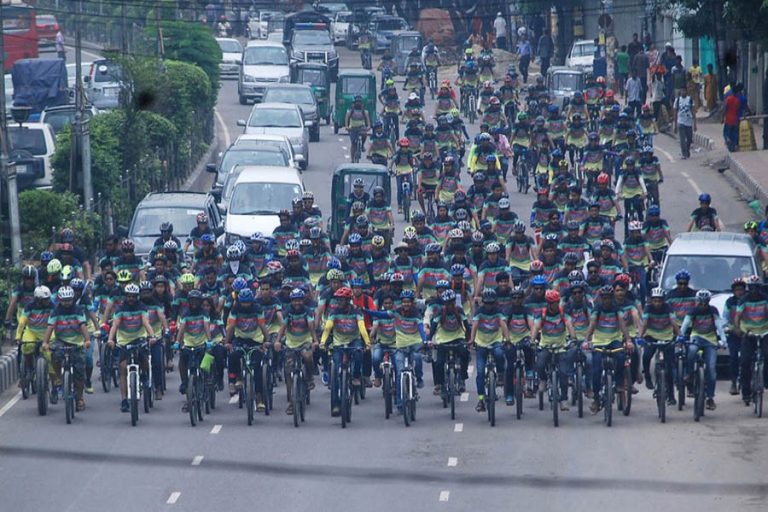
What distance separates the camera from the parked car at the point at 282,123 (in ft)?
141

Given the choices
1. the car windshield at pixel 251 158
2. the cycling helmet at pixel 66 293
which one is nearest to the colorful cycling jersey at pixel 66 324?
the cycling helmet at pixel 66 293

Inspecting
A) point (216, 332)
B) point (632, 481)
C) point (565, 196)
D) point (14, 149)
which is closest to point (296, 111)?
point (14, 149)

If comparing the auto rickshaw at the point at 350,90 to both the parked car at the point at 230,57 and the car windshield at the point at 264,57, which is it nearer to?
the car windshield at the point at 264,57

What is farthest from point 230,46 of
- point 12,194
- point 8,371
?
point 8,371

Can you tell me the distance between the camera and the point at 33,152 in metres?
39.4

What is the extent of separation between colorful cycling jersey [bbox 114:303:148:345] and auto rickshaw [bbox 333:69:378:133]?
28163 mm

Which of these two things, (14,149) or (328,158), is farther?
(328,158)

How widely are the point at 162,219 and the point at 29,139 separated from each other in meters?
→ 9.78

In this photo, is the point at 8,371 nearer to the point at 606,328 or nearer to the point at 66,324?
the point at 66,324

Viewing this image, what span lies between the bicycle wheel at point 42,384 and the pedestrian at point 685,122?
23061 millimetres

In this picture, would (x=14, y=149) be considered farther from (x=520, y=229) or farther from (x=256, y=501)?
(x=256, y=501)

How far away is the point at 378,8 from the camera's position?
265ft

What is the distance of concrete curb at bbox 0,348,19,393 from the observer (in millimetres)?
23781

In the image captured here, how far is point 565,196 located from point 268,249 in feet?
19.7
